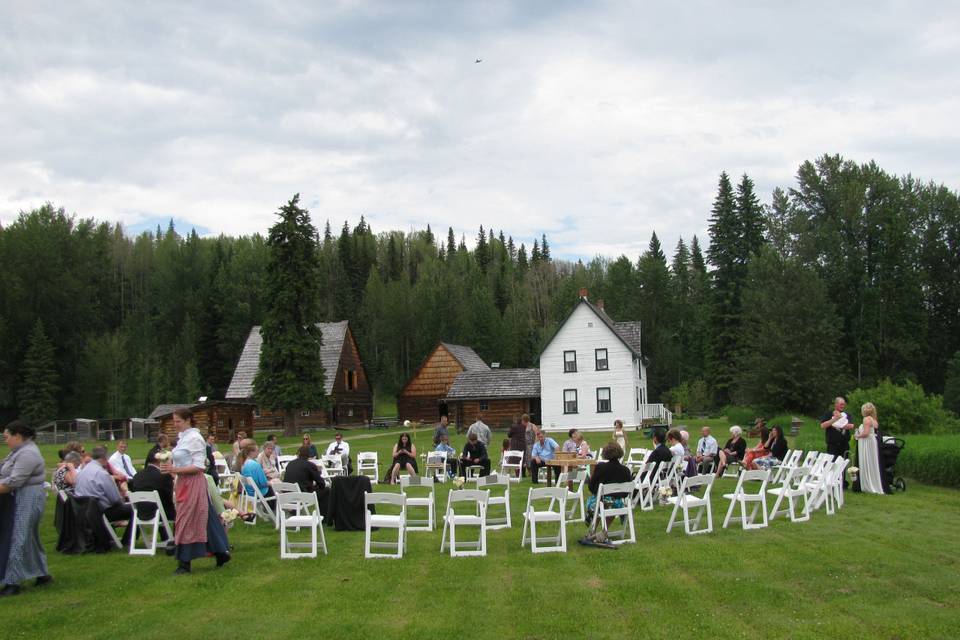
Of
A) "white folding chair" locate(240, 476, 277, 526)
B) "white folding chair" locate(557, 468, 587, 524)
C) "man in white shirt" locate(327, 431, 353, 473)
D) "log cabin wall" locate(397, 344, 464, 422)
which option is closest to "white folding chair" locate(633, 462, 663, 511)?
"white folding chair" locate(557, 468, 587, 524)

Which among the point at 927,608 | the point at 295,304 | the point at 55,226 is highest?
the point at 55,226

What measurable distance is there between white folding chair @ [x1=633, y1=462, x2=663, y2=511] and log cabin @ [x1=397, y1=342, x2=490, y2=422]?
132 feet

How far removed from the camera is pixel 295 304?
1657 inches

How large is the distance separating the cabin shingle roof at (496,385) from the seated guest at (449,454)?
2412 cm

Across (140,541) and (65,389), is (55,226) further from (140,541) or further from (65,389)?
(140,541)

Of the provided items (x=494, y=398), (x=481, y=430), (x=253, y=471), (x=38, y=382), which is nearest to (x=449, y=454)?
(x=481, y=430)

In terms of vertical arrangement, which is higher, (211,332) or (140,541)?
(211,332)

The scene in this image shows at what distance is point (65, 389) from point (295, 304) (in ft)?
118

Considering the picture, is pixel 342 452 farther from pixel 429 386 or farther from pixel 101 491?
pixel 429 386

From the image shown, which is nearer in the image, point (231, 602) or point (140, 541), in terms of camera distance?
point (231, 602)

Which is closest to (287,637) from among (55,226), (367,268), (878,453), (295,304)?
→ (878,453)

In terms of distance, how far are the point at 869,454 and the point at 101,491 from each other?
13344 millimetres

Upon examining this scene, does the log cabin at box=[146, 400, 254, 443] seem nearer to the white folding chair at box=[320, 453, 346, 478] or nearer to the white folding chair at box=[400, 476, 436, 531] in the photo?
the white folding chair at box=[320, 453, 346, 478]

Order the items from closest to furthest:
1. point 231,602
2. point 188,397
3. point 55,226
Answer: point 231,602
point 188,397
point 55,226
